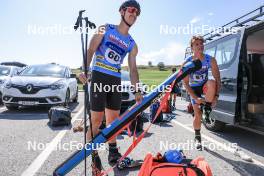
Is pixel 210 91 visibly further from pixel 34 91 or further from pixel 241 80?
pixel 34 91

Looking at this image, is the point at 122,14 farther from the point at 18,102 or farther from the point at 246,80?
the point at 18,102

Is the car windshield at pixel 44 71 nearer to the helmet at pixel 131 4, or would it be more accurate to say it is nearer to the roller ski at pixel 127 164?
the roller ski at pixel 127 164

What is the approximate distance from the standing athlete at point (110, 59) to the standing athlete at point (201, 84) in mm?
1307

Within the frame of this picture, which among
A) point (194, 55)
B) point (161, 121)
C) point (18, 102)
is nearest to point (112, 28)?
point (194, 55)

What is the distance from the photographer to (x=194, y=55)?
4973 mm

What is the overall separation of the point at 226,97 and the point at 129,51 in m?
2.48

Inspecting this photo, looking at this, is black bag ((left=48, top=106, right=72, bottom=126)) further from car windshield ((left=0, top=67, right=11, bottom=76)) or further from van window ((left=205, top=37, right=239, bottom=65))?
car windshield ((left=0, top=67, right=11, bottom=76))

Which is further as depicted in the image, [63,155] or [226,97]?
[226,97]

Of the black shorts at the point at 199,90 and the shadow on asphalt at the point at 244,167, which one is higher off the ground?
the black shorts at the point at 199,90

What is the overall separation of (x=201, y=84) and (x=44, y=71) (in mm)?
6816

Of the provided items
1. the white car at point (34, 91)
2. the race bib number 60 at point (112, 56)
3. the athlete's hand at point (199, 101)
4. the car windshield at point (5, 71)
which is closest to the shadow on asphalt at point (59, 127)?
the white car at point (34, 91)

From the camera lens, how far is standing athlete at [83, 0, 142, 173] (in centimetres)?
368

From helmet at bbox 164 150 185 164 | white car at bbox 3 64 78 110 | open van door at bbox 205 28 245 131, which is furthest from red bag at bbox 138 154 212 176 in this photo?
white car at bbox 3 64 78 110

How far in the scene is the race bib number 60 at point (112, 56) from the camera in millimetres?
3828
